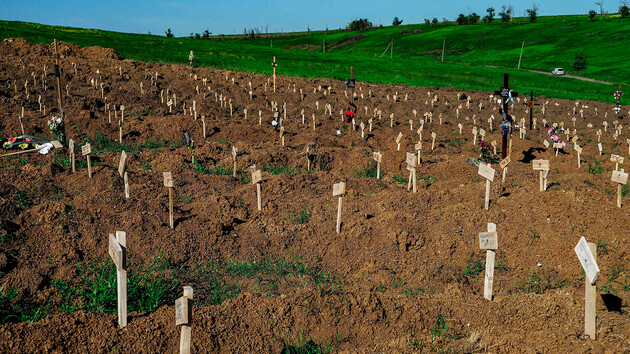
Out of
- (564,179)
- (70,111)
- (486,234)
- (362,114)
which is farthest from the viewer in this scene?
(362,114)

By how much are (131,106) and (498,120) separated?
1523 centimetres

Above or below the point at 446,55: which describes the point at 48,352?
below

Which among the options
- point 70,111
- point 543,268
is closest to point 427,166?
point 543,268

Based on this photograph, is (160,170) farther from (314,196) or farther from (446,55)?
(446,55)

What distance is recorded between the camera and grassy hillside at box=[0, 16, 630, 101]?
41938mm

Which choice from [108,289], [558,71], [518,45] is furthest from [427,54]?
[108,289]

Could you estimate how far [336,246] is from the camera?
24.9 feet

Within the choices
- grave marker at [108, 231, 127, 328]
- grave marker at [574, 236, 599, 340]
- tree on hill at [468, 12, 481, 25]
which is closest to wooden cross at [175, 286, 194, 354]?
grave marker at [108, 231, 127, 328]

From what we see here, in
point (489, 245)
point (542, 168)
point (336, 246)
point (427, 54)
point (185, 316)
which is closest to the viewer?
point (185, 316)

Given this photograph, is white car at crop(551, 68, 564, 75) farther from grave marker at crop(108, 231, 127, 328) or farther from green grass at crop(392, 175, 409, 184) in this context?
grave marker at crop(108, 231, 127, 328)

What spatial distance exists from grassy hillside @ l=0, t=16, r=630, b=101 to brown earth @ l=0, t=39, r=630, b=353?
27.3 metres

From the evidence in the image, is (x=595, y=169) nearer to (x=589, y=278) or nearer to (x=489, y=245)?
(x=489, y=245)

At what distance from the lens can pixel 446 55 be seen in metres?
78.4

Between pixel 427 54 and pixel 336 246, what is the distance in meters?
77.3
